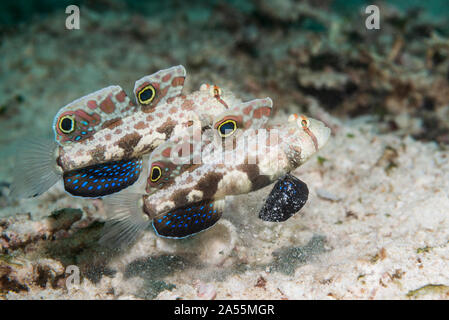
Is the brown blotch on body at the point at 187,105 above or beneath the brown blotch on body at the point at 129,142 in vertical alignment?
above

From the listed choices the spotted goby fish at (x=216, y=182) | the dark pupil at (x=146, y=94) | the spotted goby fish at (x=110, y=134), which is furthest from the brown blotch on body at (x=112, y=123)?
the spotted goby fish at (x=216, y=182)

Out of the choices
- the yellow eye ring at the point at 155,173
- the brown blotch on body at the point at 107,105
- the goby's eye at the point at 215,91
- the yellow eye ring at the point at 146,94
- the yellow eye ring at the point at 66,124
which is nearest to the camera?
the yellow eye ring at the point at 155,173

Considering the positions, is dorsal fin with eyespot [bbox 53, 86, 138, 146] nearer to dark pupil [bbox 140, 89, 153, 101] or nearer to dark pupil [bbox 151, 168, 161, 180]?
dark pupil [bbox 140, 89, 153, 101]

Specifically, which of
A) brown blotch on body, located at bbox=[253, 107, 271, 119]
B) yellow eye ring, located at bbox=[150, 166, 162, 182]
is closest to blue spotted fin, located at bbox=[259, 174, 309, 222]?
brown blotch on body, located at bbox=[253, 107, 271, 119]

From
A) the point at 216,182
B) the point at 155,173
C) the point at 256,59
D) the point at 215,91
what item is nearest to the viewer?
the point at 155,173

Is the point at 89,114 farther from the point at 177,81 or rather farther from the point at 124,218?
the point at 124,218

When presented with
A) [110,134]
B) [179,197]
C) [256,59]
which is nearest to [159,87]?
[110,134]

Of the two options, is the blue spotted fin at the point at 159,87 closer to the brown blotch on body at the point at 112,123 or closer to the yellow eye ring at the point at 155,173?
the brown blotch on body at the point at 112,123

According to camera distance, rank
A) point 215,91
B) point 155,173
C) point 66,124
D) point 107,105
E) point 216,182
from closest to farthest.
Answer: point 155,173, point 216,182, point 66,124, point 107,105, point 215,91
